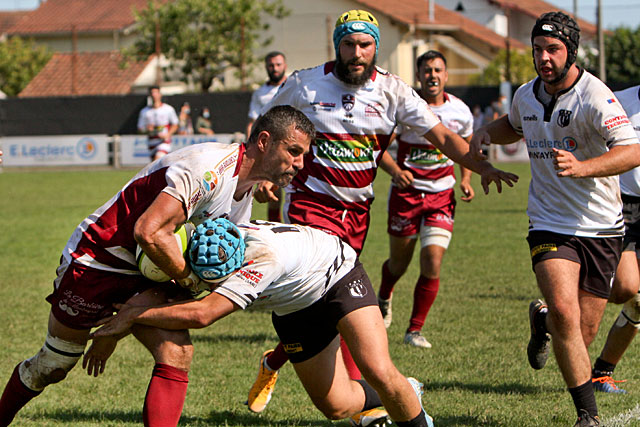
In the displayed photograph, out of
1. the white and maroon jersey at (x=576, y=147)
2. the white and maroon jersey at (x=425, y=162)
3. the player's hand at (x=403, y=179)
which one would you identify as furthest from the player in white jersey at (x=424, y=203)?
the white and maroon jersey at (x=576, y=147)

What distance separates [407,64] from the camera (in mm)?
38781

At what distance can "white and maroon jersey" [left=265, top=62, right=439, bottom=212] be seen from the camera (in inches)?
233

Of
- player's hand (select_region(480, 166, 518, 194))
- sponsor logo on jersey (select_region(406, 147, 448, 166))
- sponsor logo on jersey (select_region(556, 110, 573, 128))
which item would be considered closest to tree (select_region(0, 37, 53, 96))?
sponsor logo on jersey (select_region(406, 147, 448, 166))

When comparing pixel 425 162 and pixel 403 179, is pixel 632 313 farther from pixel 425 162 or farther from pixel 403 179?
pixel 425 162

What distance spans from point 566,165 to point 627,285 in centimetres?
137

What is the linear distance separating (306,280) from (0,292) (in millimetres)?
6061

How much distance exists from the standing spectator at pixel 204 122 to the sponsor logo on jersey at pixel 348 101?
2247 cm

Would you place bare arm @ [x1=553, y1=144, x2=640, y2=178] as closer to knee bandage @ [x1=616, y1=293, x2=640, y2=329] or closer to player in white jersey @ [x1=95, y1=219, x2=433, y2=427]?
player in white jersey @ [x1=95, y1=219, x2=433, y2=427]

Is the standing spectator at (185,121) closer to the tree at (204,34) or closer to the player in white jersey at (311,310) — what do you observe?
the tree at (204,34)

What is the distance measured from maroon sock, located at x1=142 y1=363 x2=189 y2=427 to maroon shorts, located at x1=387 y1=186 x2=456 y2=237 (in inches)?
149

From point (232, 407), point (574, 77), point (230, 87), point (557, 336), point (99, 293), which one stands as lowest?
point (232, 407)

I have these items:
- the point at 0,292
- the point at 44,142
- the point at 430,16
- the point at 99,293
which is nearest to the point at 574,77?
the point at 99,293

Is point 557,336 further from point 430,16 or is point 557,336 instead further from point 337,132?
point 430,16

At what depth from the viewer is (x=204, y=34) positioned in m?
37.4
